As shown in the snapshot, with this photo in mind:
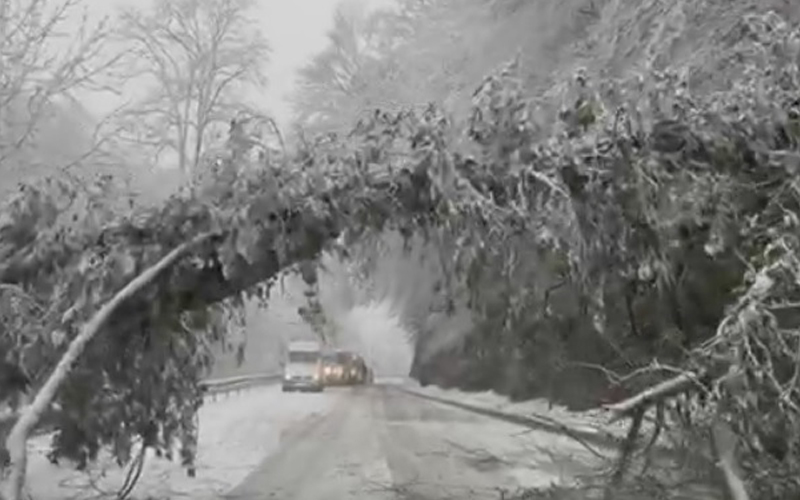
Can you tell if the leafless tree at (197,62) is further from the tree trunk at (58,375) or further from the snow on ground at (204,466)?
the tree trunk at (58,375)

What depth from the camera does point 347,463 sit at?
48.8 feet

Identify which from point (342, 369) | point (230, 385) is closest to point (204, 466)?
point (230, 385)

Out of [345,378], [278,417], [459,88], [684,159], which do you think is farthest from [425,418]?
[345,378]

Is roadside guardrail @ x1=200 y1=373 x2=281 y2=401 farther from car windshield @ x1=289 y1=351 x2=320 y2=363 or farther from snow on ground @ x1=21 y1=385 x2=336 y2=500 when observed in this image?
car windshield @ x1=289 y1=351 x2=320 y2=363

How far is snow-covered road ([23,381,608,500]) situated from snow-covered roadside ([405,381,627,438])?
A: 32 centimetres

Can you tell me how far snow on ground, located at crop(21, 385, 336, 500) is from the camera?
→ 10281 mm

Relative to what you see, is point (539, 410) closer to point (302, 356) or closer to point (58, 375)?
point (58, 375)

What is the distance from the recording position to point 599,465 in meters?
8.56

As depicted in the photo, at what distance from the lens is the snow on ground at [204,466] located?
10.3 meters

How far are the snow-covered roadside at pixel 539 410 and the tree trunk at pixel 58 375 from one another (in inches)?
124

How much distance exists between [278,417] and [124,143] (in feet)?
25.4

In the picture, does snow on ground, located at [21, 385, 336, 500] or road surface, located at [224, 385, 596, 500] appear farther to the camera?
road surface, located at [224, 385, 596, 500]

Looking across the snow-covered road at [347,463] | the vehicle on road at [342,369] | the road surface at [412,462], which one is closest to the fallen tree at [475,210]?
the snow-covered road at [347,463]

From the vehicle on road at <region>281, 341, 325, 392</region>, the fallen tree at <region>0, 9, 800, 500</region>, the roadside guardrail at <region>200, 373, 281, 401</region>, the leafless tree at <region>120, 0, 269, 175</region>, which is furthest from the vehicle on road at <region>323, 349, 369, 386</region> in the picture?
the fallen tree at <region>0, 9, 800, 500</region>
